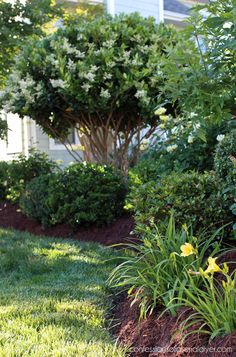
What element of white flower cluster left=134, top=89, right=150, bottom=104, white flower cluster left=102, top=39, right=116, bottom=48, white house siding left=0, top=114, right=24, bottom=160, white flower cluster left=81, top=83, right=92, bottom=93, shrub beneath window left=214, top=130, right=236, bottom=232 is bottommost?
shrub beneath window left=214, top=130, right=236, bottom=232

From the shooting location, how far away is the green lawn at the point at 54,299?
2904 mm

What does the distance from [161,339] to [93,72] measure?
4602 mm

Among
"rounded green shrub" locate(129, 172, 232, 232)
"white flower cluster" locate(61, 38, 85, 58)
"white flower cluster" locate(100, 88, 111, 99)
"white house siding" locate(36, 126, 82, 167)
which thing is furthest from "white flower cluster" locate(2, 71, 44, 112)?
"white house siding" locate(36, 126, 82, 167)

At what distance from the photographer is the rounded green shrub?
165 inches

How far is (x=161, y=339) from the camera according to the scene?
113 inches

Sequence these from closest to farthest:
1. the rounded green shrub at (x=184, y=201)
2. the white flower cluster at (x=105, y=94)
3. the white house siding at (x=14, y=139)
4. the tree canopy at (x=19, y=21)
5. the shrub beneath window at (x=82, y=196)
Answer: the rounded green shrub at (x=184, y=201)
the shrub beneath window at (x=82, y=196)
the white flower cluster at (x=105, y=94)
the tree canopy at (x=19, y=21)
the white house siding at (x=14, y=139)

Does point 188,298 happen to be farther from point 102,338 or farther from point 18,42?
point 18,42

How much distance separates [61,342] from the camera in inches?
115

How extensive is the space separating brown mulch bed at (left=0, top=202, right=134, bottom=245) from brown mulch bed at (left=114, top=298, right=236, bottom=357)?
2279 millimetres

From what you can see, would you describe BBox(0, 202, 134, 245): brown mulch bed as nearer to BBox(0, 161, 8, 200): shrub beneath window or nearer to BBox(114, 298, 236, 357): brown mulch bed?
BBox(0, 161, 8, 200): shrub beneath window

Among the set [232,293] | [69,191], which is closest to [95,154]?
[69,191]

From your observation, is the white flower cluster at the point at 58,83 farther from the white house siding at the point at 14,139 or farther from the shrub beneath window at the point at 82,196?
the white house siding at the point at 14,139

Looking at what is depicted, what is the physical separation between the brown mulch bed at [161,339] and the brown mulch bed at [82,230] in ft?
7.48

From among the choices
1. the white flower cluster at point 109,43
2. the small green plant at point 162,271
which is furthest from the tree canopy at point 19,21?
the small green plant at point 162,271
